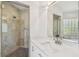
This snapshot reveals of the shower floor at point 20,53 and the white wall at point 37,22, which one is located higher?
the white wall at point 37,22

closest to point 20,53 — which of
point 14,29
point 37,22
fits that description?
point 14,29

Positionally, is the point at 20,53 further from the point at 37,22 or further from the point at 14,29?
the point at 37,22

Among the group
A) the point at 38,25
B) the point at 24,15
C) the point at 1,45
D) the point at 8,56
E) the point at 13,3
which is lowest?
the point at 8,56

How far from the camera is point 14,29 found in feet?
4.26

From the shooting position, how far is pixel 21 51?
132 cm

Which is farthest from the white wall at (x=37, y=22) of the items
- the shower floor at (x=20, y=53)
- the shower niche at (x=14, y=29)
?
the shower floor at (x=20, y=53)

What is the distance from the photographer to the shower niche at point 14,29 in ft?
4.18

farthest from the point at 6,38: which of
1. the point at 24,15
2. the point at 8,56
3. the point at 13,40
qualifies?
the point at 24,15

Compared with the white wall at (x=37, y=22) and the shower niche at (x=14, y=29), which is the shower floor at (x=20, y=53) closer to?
the shower niche at (x=14, y=29)

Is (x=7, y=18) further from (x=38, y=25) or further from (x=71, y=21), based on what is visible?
(x=71, y=21)

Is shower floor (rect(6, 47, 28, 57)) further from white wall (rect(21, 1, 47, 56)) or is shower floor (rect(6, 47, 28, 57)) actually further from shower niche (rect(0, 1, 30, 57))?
white wall (rect(21, 1, 47, 56))

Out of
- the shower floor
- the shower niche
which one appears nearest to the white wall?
the shower niche

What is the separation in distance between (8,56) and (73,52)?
819 mm

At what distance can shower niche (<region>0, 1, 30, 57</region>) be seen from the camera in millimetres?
1275
